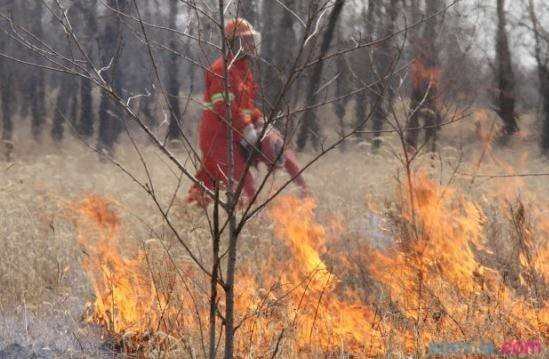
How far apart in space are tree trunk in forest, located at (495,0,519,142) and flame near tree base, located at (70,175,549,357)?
57.1 feet

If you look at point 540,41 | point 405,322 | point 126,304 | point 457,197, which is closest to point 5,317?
point 126,304

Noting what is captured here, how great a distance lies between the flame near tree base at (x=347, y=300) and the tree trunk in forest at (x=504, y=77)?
17.4m

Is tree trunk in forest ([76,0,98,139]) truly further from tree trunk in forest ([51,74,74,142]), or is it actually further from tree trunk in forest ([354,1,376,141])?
tree trunk in forest ([354,1,376,141])

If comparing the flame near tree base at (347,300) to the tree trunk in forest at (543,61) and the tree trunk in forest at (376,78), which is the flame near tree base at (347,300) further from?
the tree trunk in forest at (543,61)

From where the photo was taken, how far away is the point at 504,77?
21.0m

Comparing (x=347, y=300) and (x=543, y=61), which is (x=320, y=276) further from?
(x=543, y=61)

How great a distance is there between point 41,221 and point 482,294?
11.5 ft

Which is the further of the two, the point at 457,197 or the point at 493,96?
the point at 493,96

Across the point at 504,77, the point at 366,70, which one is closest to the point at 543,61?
the point at 504,77

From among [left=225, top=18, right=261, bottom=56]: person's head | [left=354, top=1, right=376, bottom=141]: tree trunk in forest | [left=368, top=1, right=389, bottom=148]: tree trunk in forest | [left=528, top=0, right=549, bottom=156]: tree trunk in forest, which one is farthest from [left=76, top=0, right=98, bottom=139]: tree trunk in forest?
[left=225, top=18, right=261, bottom=56]: person's head

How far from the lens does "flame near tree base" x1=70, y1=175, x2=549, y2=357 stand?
2645 millimetres

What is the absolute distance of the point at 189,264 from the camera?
12.7ft

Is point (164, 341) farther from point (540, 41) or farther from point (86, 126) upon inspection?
point (540, 41)

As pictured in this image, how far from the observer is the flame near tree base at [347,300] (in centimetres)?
264
